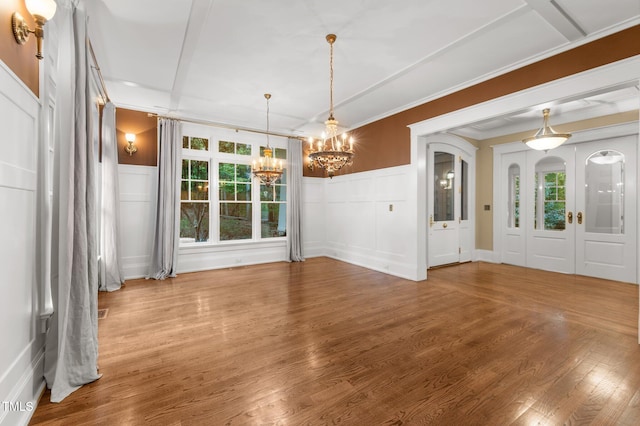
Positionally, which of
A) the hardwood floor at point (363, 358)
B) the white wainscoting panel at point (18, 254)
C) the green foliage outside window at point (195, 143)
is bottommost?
the hardwood floor at point (363, 358)

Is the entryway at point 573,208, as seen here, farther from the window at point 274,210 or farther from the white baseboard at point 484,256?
the window at point 274,210

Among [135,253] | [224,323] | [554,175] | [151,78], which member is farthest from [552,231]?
[135,253]

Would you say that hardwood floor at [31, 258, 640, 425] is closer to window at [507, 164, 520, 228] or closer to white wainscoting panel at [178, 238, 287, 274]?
white wainscoting panel at [178, 238, 287, 274]

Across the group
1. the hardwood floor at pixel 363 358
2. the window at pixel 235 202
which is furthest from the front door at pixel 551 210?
the window at pixel 235 202

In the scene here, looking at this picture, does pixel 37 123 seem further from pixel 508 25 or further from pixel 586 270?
pixel 586 270

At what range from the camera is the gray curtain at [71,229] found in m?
2.03

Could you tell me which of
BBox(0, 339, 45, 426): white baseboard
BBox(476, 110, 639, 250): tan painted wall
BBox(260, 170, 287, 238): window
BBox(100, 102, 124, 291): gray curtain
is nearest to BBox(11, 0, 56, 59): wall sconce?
BBox(0, 339, 45, 426): white baseboard

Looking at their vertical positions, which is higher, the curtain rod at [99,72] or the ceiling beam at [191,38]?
the ceiling beam at [191,38]

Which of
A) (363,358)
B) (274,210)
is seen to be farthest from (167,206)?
(363,358)

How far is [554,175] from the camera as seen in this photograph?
5844 millimetres

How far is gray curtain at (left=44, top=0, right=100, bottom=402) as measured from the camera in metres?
2.03

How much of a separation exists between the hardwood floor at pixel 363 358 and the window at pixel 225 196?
182cm

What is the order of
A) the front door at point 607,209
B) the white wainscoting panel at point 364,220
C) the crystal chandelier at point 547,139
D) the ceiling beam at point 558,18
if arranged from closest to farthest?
the ceiling beam at point 558,18
the crystal chandelier at point 547,139
the front door at point 607,209
the white wainscoting panel at point 364,220

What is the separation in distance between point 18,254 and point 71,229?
0.34m
